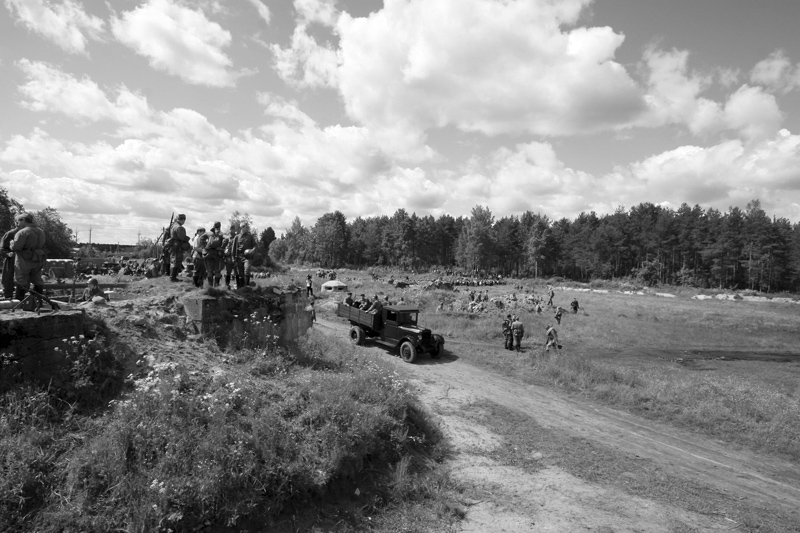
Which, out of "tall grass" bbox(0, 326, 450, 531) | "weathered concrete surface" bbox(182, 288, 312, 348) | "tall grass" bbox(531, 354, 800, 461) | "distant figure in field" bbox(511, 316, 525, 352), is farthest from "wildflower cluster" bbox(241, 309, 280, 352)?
"distant figure in field" bbox(511, 316, 525, 352)

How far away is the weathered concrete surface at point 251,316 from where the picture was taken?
9094 millimetres

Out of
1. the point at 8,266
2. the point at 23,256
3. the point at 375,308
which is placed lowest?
the point at 375,308

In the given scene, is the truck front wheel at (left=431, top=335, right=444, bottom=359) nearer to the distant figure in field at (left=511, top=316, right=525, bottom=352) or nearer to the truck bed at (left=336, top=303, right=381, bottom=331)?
the truck bed at (left=336, top=303, right=381, bottom=331)

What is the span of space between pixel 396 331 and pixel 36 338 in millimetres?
11211

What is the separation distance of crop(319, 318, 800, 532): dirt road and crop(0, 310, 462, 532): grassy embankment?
3.40ft

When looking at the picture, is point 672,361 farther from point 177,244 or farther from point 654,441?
point 177,244

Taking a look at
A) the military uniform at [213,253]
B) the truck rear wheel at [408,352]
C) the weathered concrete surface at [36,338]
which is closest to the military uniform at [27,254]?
the weathered concrete surface at [36,338]

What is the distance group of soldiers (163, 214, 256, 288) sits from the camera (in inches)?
411

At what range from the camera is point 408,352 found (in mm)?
14922

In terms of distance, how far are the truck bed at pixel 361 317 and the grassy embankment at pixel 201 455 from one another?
8.41 meters

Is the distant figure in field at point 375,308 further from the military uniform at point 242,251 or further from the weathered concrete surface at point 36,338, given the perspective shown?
the weathered concrete surface at point 36,338

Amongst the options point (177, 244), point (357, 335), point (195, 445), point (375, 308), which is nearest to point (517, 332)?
point (375, 308)

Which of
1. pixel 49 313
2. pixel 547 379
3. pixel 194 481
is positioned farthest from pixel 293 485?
pixel 547 379

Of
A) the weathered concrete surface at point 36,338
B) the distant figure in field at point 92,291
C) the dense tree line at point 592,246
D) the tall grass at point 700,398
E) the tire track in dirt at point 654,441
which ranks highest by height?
the dense tree line at point 592,246
